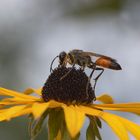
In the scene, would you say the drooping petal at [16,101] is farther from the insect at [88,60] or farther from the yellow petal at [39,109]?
the yellow petal at [39,109]

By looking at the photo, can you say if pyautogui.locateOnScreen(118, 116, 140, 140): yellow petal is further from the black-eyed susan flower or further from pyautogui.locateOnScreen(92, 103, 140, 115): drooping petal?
pyautogui.locateOnScreen(92, 103, 140, 115): drooping petal

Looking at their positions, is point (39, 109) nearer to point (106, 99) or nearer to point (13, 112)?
point (13, 112)

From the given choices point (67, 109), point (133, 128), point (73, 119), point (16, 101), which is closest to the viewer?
point (73, 119)

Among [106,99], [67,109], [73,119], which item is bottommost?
[73,119]

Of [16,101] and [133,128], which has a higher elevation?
[16,101]

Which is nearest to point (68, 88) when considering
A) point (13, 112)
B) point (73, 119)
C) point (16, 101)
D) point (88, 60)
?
point (88, 60)

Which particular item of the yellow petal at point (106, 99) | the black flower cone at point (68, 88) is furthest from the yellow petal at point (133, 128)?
the yellow petal at point (106, 99)

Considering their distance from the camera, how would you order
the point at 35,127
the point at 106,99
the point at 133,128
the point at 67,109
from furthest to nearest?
the point at 106,99 < the point at 35,127 < the point at 67,109 < the point at 133,128

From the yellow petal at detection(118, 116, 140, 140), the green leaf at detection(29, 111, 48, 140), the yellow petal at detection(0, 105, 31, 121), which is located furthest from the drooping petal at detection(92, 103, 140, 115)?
the yellow petal at detection(0, 105, 31, 121)
